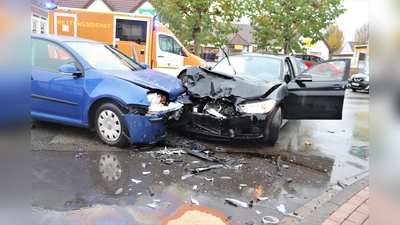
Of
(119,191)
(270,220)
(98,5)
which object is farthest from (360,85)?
(98,5)

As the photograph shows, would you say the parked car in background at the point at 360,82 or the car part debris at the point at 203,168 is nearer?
the car part debris at the point at 203,168

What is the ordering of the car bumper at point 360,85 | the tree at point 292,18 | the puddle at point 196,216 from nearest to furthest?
1. the puddle at point 196,216
2. the tree at point 292,18
3. the car bumper at point 360,85

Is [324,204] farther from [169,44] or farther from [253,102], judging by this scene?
[169,44]

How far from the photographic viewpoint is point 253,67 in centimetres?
681

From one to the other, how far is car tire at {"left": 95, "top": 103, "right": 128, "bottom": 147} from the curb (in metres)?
2.81

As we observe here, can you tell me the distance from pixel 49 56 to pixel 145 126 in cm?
220

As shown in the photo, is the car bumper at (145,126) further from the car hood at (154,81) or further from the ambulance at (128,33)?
the ambulance at (128,33)

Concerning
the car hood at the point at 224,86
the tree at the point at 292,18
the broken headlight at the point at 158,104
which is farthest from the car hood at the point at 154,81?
the tree at the point at 292,18

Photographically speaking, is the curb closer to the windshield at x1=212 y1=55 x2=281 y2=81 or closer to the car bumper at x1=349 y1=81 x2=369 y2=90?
the windshield at x1=212 y1=55 x2=281 y2=81

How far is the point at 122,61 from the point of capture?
591 centimetres

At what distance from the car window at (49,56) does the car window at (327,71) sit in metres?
4.82

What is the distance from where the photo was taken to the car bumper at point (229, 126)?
5.12 metres

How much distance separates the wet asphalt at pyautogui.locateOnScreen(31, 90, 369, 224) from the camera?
322 cm
